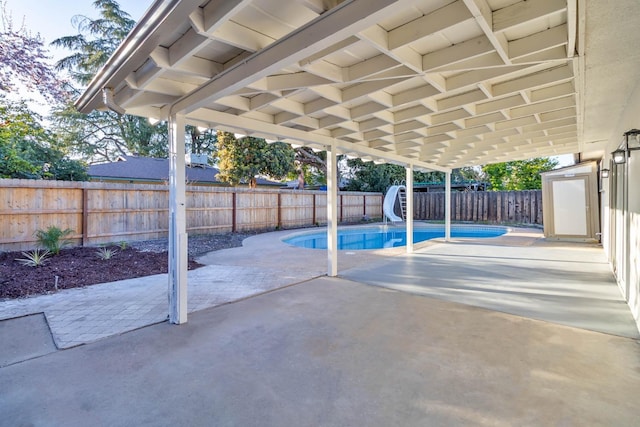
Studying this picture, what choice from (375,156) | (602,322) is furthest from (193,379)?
(375,156)

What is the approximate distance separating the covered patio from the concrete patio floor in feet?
2.50

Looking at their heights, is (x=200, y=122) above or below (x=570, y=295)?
above

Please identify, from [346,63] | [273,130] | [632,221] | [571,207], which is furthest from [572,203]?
[346,63]

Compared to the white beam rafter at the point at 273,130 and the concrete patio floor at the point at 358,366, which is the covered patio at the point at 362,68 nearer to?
the white beam rafter at the point at 273,130

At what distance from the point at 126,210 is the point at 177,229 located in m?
6.49

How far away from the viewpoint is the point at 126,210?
866cm

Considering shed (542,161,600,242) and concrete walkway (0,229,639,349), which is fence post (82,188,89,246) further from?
shed (542,161,600,242)

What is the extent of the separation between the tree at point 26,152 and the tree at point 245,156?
5.32 m

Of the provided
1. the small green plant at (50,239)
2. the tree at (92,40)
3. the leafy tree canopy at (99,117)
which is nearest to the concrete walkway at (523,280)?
the small green plant at (50,239)

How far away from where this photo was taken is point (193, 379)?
229 cm

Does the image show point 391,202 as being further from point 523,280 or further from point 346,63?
point 346,63

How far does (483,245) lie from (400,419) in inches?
325

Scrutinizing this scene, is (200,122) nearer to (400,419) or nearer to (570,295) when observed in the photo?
(400,419)

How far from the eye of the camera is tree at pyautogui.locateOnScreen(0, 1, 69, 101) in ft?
21.5
